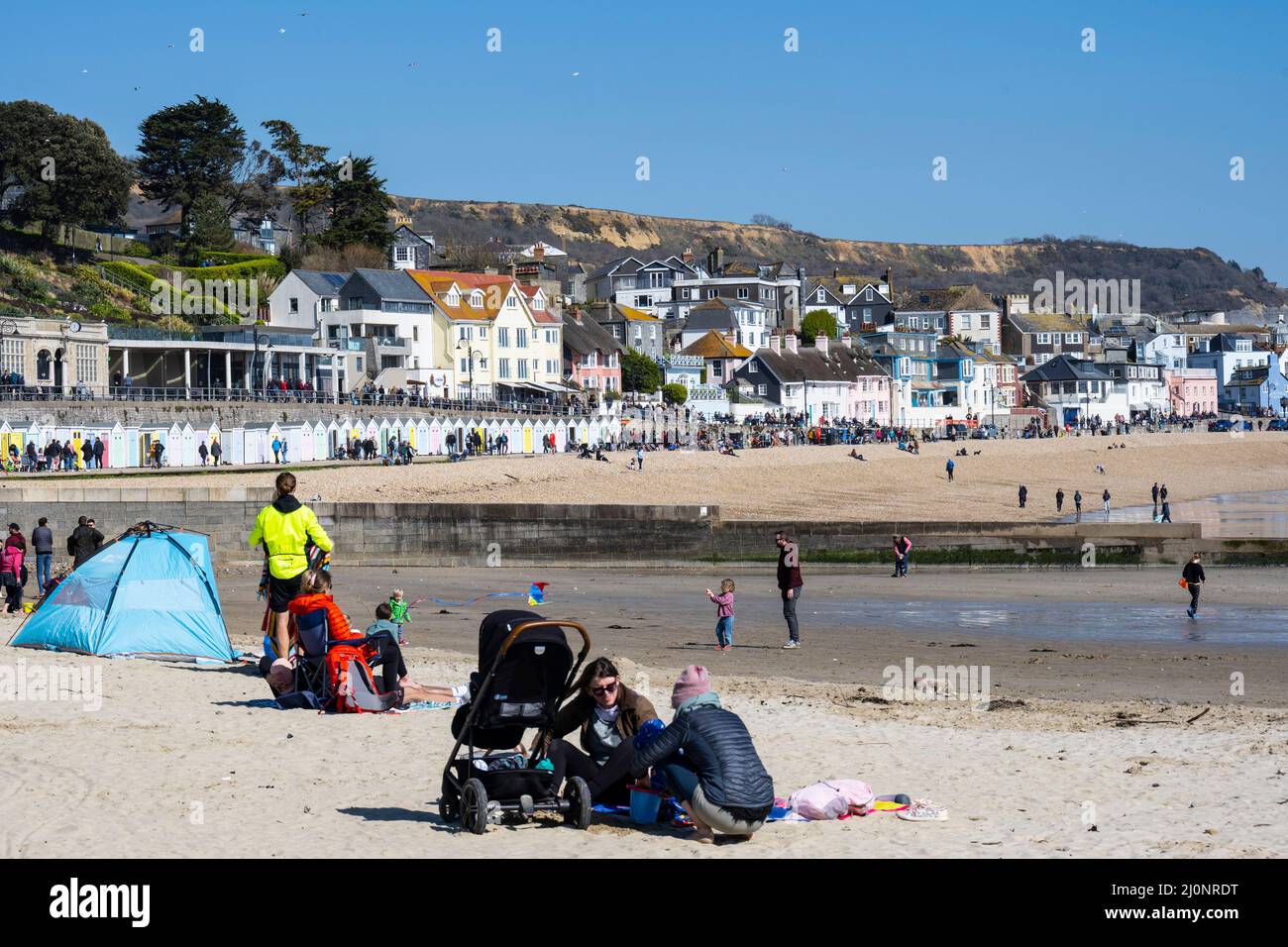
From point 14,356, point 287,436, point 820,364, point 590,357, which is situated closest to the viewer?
point 287,436

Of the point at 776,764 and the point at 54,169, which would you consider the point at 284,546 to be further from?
the point at 54,169

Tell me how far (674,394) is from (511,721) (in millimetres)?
76227

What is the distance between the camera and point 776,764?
34.2ft

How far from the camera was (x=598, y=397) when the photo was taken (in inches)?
3086

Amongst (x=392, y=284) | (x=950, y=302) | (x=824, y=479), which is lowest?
(x=824, y=479)

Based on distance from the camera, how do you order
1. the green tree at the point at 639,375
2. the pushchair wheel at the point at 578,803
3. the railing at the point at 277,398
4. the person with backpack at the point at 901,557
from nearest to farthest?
1. the pushchair wheel at the point at 578,803
2. the person with backpack at the point at 901,557
3. the railing at the point at 277,398
4. the green tree at the point at 639,375

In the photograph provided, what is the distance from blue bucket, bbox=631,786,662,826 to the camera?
8594mm

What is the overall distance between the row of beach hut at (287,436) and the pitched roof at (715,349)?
34.7 m

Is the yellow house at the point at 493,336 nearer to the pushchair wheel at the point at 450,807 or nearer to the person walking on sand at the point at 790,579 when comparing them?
the person walking on sand at the point at 790,579

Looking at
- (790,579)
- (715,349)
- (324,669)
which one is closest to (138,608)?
(324,669)

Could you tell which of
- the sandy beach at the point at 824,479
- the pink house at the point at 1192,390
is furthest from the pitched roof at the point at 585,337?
the pink house at the point at 1192,390

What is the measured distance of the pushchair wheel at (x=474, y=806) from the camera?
8.41m
